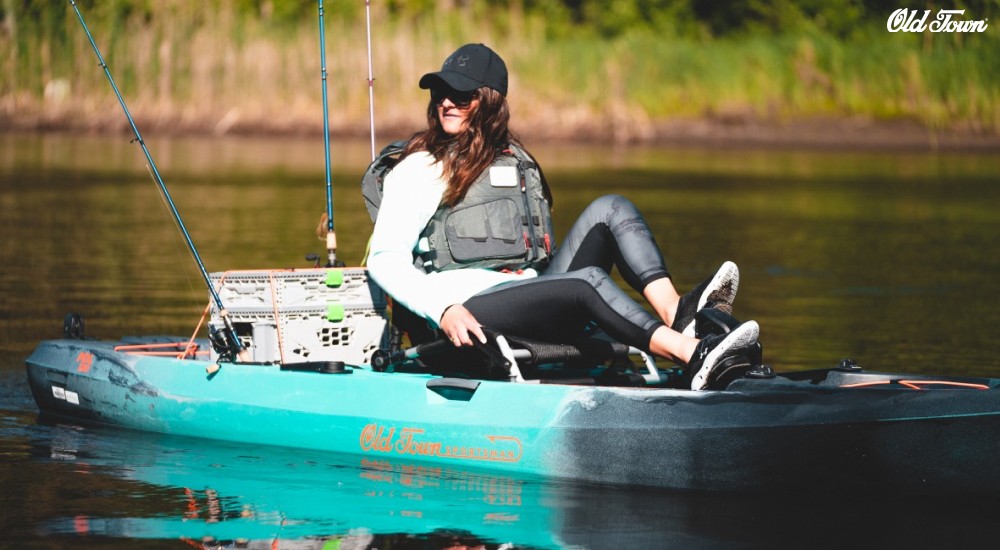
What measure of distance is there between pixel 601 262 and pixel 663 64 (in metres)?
21.6

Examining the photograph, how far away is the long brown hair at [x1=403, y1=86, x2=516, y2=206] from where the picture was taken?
253 inches

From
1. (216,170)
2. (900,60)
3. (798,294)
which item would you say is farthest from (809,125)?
(798,294)

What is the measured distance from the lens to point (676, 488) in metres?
6.11

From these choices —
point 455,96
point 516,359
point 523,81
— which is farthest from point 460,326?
point 523,81

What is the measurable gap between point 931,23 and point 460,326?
22346mm

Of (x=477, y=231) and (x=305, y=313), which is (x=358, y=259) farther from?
(x=477, y=231)

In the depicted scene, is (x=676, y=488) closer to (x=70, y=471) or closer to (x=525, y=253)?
(x=525, y=253)

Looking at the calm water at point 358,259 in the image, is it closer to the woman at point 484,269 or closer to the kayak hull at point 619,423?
→ the kayak hull at point 619,423

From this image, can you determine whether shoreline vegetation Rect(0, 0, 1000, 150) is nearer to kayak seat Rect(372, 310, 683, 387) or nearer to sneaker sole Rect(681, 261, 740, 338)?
kayak seat Rect(372, 310, 683, 387)

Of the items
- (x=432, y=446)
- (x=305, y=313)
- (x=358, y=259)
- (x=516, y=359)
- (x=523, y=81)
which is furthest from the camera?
(x=523, y=81)

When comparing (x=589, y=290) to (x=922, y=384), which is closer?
(x=922, y=384)

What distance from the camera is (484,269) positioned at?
21.4ft

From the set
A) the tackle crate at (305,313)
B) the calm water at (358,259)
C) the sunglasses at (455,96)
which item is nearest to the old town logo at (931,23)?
the calm water at (358,259)

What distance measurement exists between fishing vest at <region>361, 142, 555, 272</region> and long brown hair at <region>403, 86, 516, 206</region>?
1.9 inches
